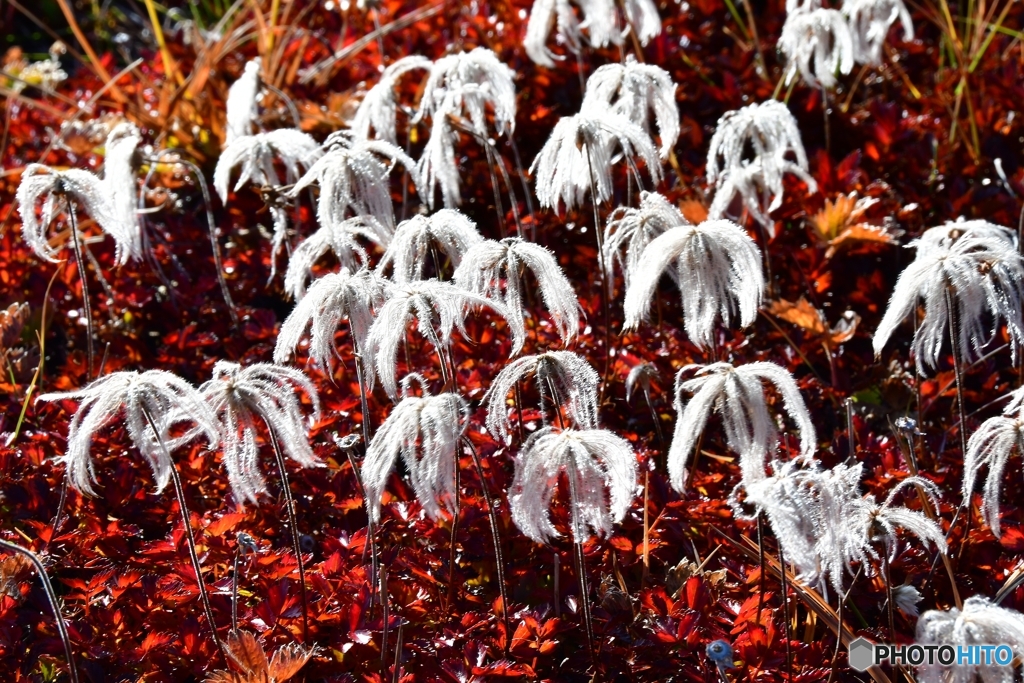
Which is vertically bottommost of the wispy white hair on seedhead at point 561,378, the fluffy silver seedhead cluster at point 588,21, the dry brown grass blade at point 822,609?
the dry brown grass blade at point 822,609

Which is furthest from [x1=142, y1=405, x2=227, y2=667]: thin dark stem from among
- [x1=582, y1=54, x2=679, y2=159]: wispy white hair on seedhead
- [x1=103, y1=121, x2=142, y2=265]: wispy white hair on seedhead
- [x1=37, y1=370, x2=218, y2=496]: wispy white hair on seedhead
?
[x1=582, y1=54, x2=679, y2=159]: wispy white hair on seedhead

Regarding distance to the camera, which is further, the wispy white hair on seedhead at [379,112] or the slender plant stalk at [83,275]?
the wispy white hair on seedhead at [379,112]

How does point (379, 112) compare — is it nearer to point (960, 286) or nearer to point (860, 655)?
point (960, 286)

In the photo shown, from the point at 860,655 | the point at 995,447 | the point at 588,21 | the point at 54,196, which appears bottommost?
the point at 860,655

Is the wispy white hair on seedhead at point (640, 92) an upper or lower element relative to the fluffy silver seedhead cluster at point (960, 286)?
upper

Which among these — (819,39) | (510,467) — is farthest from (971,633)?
(819,39)

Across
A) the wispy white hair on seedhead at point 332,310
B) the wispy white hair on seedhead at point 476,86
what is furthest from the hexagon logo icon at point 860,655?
the wispy white hair on seedhead at point 476,86

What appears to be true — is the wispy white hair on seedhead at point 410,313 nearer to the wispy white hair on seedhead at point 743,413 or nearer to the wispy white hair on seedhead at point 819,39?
the wispy white hair on seedhead at point 743,413
